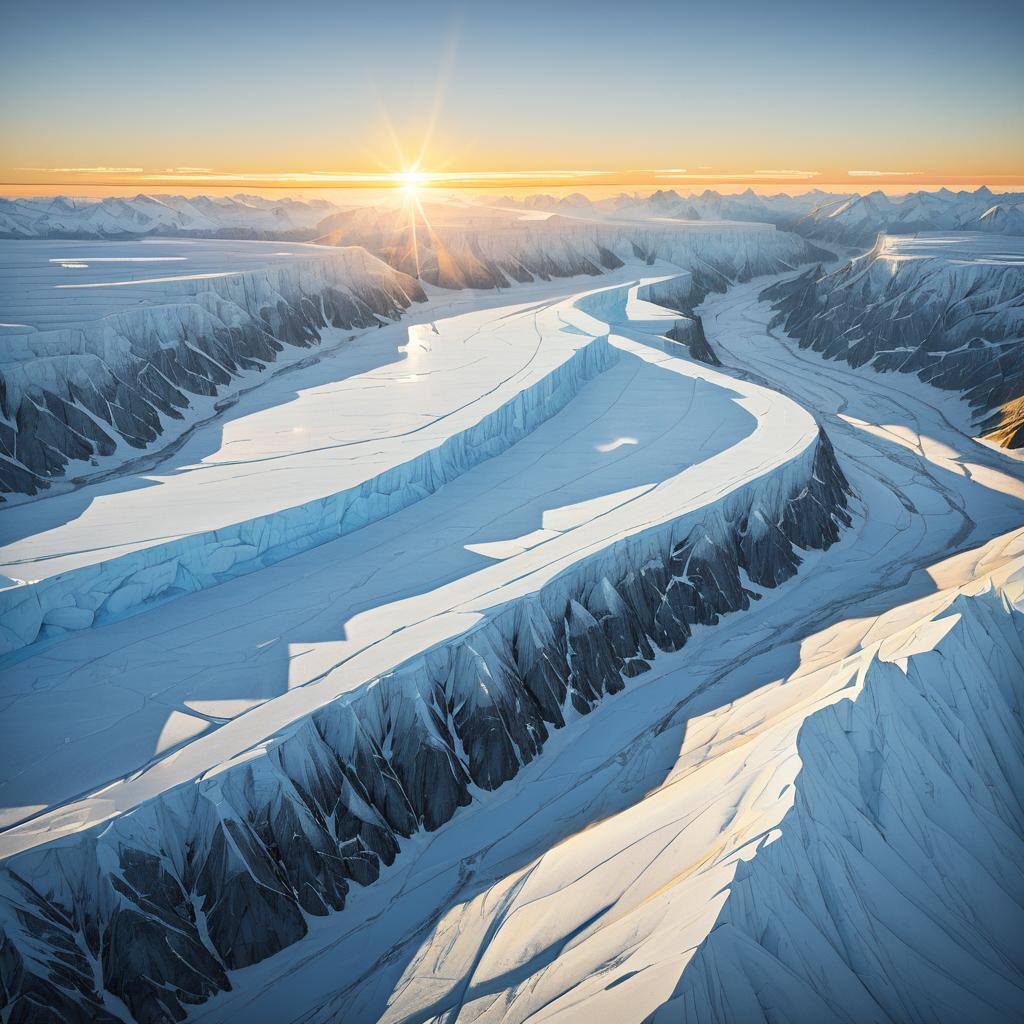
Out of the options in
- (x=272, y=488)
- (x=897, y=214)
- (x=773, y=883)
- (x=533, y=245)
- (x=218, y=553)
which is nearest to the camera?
(x=773, y=883)

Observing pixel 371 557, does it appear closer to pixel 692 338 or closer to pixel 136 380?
pixel 136 380

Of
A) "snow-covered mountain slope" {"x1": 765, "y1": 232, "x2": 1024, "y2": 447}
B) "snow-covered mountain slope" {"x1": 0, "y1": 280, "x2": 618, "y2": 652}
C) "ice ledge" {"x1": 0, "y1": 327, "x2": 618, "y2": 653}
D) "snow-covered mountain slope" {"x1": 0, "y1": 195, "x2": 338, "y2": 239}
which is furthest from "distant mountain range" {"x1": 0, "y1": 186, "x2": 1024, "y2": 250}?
"ice ledge" {"x1": 0, "y1": 327, "x2": 618, "y2": 653}

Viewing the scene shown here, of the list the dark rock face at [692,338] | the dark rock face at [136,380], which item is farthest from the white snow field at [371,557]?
the dark rock face at [692,338]

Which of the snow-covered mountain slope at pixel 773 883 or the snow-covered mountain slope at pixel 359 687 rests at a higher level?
the snow-covered mountain slope at pixel 359 687

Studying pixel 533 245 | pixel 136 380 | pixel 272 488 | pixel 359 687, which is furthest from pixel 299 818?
pixel 533 245

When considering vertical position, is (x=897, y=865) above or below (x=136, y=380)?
below

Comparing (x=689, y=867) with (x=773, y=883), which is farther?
(x=689, y=867)

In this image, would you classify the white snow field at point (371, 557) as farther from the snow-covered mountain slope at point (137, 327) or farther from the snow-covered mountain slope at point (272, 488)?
the snow-covered mountain slope at point (137, 327)
